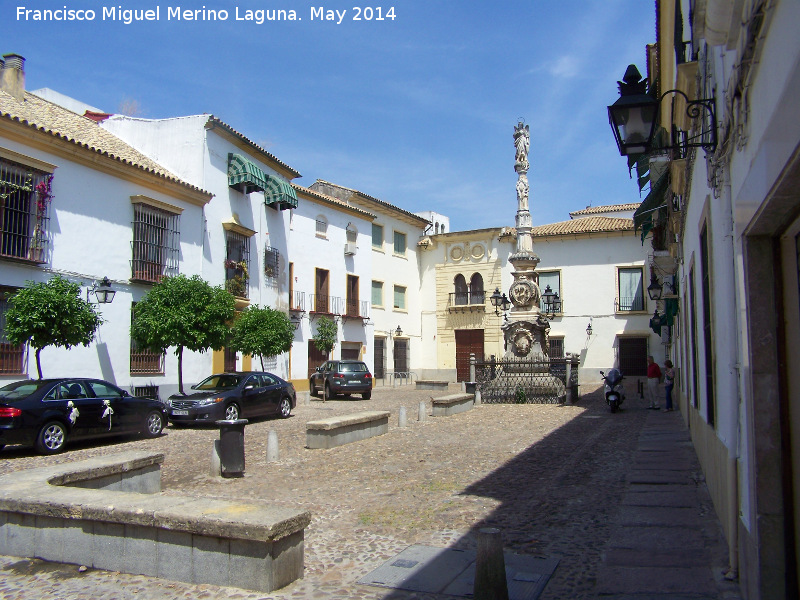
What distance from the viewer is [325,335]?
30.5 m

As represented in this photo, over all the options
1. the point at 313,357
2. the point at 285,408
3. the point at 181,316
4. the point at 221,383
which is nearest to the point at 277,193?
the point at 313,357

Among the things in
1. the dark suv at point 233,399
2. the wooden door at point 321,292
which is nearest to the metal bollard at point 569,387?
the dark suv at point 233,399

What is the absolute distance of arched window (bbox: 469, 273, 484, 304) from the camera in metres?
39.5

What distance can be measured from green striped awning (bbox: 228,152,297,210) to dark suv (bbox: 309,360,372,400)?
7.29 m

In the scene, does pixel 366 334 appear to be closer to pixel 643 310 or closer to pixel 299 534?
pixel 643 310

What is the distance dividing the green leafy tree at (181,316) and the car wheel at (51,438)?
5.36 m

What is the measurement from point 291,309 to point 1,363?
14.6 metres

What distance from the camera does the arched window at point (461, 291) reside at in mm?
39844

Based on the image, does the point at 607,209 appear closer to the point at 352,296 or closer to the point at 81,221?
the point at 352,296

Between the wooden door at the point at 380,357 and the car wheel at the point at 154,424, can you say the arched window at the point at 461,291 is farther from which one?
the car wheel at the point at 154,424

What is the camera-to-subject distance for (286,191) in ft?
89.5

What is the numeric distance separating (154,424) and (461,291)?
2810 cm

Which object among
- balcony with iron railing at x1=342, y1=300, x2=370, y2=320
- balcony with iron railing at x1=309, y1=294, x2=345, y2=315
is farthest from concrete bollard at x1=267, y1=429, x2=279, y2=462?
balcony with iron railing at x1=342, y1=300, x2=370, y2=320

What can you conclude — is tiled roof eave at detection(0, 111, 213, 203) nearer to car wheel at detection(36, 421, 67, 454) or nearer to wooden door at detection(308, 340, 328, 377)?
car wheel at detection(36, 421, 67, 454)
